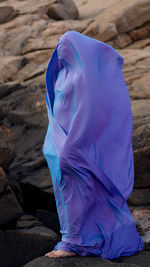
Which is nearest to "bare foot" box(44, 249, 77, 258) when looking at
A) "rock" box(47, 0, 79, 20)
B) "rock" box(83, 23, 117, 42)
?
"rock" box(83, 23, 117, 42)

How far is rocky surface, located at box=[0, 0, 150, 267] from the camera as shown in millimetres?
2922

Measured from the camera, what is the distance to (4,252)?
289 centimetres

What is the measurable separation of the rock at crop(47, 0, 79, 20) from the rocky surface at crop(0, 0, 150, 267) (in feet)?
0.08

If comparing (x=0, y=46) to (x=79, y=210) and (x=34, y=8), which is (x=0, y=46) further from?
(x=79, y=210)

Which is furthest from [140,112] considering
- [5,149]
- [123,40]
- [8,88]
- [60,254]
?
[123,40]

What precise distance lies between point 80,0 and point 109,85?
33.2 ft

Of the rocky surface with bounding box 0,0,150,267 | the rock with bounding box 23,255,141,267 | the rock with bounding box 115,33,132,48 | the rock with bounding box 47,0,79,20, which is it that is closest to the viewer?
the rock with bounding box 23,255,141,267

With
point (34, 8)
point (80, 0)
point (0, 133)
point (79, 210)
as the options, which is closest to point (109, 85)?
point (79, 210)

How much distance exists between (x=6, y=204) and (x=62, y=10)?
6.62 meters

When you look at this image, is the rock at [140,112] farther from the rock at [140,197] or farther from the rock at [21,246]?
the rock at [21,246]

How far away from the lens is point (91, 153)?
2379 millimetres

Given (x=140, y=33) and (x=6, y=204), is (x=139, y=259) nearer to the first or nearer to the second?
(x=6, y=204)

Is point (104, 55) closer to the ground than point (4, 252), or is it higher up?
higher up

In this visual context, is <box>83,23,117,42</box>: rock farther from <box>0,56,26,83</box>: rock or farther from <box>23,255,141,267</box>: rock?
<box>23,255,141,267</box>: rock
